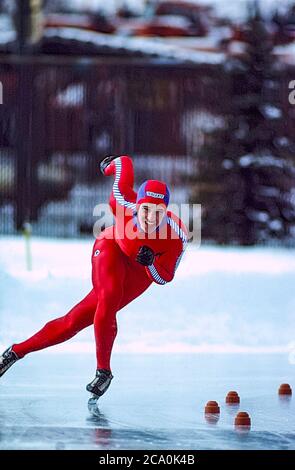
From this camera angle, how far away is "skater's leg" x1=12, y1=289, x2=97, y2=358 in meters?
6.49

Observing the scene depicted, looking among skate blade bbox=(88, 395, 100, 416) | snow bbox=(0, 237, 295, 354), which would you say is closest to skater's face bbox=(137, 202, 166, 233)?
skate blade bbox=(88, 395, 100, 416)

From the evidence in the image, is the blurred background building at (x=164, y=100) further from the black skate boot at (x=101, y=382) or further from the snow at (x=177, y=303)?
the black skate boot at (x=101, y=382)

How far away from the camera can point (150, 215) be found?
615cm

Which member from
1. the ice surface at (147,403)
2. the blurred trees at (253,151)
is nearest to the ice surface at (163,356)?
the ice surface at (147,403)

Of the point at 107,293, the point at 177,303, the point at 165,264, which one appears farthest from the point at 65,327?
the point at 177,303

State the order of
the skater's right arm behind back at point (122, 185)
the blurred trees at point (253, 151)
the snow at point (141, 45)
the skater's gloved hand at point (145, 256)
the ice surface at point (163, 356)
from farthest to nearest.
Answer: the snow at point (141, 45) → the blurred trees at point (253, 151) → the skater's right arm behind back at point (122, 185) → the skater's gloved hand at point (145, 256) → the ice surface at point (163, 356)

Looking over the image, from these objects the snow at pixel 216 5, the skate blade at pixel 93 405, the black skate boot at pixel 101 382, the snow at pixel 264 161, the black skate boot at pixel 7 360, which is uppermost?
the snow at pixel 216 5

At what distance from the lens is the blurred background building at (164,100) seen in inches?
432

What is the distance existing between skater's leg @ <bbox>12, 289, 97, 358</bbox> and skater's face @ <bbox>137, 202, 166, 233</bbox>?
525 millimetres

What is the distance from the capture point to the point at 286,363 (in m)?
7.89

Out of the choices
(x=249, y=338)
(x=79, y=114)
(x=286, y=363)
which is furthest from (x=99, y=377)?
(x=79, y=114)

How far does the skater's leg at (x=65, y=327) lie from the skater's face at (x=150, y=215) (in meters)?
0.53

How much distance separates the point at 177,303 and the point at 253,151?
272cm

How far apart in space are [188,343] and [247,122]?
3.42 meters
